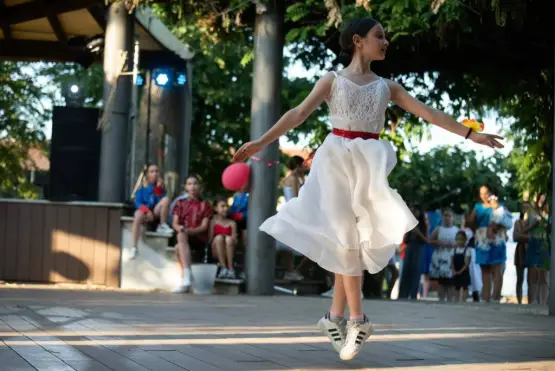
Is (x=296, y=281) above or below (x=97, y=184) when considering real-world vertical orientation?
below

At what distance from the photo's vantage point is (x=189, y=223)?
15477 mm

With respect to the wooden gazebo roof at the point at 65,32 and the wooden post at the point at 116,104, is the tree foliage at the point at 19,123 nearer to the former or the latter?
the wooden gazebo roof at the point at 65,32

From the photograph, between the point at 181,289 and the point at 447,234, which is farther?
the point at 447,234

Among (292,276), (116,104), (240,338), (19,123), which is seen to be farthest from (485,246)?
(19,123)

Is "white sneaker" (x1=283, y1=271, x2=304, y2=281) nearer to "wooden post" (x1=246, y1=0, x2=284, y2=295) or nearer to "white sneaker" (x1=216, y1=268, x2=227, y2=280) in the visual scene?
"wooden post" (x1=246, y1=0, x2=284, y2=295)

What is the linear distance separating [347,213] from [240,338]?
1552 mm

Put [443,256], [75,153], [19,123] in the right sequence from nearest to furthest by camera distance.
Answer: [75,153]
[443,256]
[19,123]

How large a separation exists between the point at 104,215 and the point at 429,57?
5.31m

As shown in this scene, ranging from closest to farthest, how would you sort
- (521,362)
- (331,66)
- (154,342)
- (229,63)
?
(521,362), (154,342), (331,66), (229,63)

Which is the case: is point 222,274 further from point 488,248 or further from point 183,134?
point 183,134

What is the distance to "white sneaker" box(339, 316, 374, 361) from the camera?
6.09 meters

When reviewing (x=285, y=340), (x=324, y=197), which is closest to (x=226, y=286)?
(x=285, y=340)

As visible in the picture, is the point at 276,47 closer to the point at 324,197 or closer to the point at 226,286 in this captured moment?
the point at 226,286

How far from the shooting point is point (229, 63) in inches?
1297
